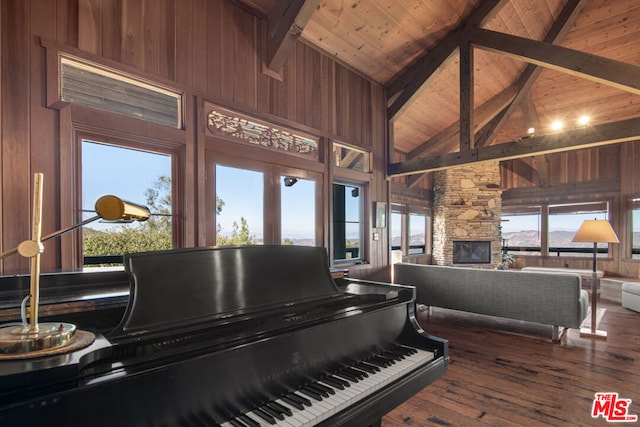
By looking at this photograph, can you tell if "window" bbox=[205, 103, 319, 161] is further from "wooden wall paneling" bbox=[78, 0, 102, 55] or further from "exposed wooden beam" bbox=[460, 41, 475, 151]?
"exposed wooden beam" bbox=[460, 41, 475, 151]

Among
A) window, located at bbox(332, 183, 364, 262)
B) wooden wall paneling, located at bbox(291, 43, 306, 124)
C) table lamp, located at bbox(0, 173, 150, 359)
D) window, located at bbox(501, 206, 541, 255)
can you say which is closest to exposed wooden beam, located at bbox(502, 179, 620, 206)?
window, located at bbox(501, 206, 541, 255)

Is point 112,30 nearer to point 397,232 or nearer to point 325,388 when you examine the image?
point 325,388

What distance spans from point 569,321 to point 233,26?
15.8 ft

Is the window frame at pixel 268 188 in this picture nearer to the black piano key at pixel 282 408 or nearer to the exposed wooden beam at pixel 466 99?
the black piano key at pixel 282 408

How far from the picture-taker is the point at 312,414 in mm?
1091

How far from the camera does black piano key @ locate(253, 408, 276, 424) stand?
1022 mm

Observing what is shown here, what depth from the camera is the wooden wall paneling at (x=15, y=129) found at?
209cm

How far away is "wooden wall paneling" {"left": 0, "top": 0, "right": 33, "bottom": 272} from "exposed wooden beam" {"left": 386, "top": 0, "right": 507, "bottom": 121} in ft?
14.7

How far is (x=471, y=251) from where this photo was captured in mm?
8078

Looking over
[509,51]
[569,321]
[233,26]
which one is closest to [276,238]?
[233,26]

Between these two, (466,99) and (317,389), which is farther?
(466,99)

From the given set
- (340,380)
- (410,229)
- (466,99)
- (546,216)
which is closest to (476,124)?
(466,99)

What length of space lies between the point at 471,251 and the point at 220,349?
8150 mm
